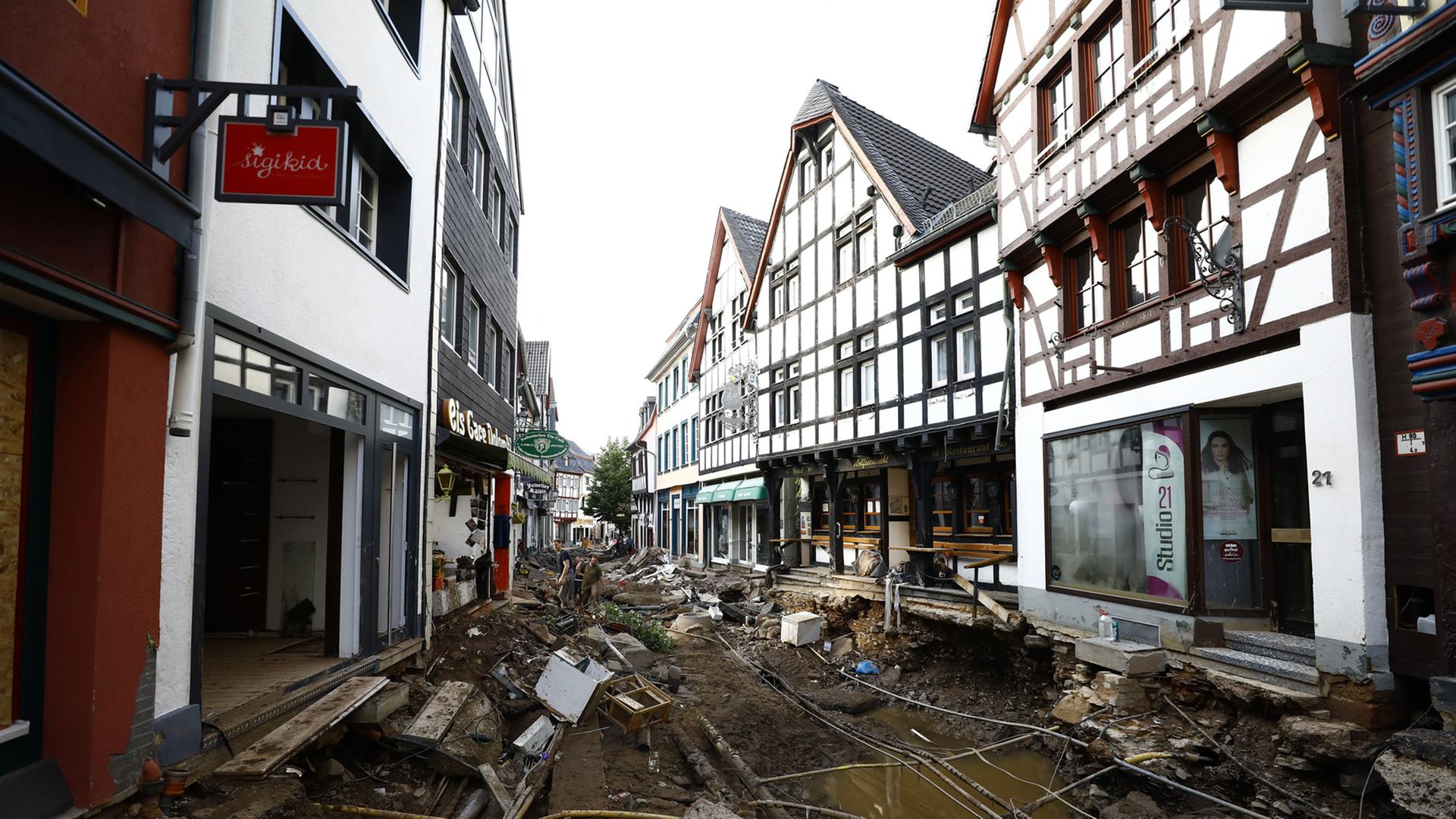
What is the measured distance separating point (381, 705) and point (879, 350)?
42.6 ft

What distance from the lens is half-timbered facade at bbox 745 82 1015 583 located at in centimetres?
1467

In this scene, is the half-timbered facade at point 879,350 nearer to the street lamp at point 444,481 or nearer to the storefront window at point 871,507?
the storefront window at point 871,507

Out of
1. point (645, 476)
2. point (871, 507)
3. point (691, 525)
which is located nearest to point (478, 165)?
point (871, 507)

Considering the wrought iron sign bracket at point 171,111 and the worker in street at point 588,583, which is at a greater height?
the wrought iron sign bracket at point 171,111

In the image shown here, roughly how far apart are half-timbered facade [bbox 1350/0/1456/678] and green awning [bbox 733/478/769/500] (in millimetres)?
17364

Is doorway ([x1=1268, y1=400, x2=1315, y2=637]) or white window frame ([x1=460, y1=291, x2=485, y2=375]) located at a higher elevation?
white window frame ([x1=460, y1=291, x2=485, y2=375])

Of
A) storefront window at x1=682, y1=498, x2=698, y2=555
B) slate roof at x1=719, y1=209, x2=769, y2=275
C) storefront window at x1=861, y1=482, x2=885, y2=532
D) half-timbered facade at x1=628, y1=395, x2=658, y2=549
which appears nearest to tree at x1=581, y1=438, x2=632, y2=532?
half-timbered facade at x1=628, y1=395, x2=658, y2=549

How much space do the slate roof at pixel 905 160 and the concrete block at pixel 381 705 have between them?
1297 centimetres

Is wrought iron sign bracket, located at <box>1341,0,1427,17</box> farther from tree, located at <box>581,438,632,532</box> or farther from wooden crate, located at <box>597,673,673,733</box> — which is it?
tree, located at <box>581,438,632,532</box>

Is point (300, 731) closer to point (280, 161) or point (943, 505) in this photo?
point (280, 161)

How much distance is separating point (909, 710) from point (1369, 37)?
1014 centimetres

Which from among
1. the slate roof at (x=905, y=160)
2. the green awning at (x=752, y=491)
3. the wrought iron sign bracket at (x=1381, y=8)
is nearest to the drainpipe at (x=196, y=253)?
the wrought iron sign bracket at (x=1381, y=8)

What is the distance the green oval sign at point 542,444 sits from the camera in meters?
17.0

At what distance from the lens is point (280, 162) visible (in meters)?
4.98
